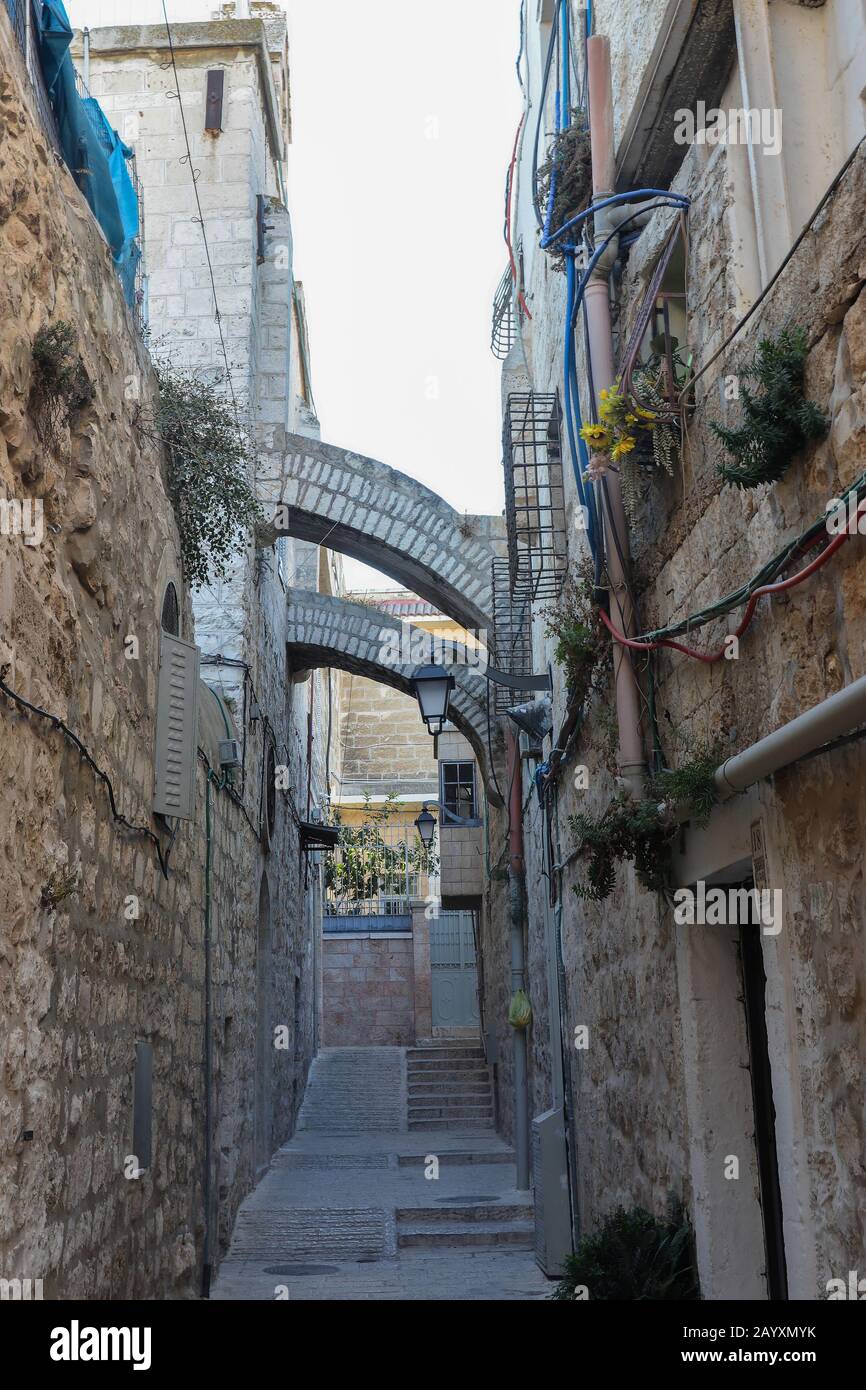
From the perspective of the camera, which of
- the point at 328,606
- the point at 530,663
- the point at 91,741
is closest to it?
the point at 91,741

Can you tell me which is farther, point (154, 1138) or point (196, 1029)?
point (196, 1029)

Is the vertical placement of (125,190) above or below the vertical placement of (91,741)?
above

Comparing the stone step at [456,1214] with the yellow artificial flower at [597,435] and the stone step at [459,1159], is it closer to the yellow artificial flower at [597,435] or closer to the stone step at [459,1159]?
the stone step at [459,1159]

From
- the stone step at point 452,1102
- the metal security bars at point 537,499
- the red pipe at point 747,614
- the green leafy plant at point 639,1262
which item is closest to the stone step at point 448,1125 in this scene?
the stone step at point 452,1102

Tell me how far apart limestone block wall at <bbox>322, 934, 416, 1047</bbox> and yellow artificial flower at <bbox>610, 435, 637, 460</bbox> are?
17.2 meters

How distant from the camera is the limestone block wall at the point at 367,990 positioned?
2108cm

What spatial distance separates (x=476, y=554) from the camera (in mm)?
12695

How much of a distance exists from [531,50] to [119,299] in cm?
651

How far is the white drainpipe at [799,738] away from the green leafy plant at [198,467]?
3.52m

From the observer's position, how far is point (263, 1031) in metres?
12.2

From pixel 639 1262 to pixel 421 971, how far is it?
16.4m
